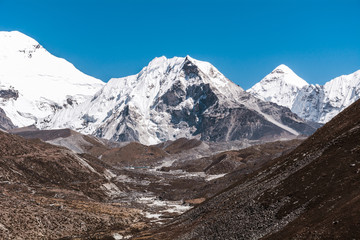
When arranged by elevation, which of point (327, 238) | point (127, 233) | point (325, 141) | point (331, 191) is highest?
point (325, 141)

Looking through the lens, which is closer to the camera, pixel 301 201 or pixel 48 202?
pixel 301 201

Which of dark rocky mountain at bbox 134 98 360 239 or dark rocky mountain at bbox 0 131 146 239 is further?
dark rocky mountain at bbox 0 131 146 239

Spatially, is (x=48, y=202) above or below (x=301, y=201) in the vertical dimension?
below

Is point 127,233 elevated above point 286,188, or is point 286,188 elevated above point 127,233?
point 286,188

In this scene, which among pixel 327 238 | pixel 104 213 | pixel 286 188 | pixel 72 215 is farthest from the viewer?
pixel 104 213

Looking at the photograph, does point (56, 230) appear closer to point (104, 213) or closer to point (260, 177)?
point (104, 213)

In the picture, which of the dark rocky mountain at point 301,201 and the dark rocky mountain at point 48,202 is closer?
the dark rocky mountain at point 301,201

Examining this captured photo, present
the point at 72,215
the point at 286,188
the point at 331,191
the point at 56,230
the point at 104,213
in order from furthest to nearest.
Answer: the point at 104,213 < the point at 72,215 < the point at 56,230 < the point at 286,188 < the point at 331,191

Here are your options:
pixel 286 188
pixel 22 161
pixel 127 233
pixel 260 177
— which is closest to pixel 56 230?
pixel 127 233
